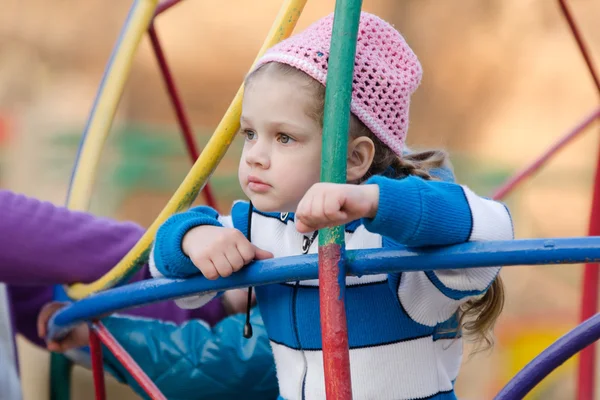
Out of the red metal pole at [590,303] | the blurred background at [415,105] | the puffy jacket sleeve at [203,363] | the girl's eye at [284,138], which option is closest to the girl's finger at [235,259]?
the girl's eye at [284,138]

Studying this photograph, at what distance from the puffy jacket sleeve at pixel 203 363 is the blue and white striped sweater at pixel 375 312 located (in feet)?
0.96

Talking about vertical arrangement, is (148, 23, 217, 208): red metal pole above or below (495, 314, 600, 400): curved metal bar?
above

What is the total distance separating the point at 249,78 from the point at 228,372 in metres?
0.51

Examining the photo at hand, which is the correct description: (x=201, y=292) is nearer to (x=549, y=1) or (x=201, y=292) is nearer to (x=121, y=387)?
(x=121, y=387)

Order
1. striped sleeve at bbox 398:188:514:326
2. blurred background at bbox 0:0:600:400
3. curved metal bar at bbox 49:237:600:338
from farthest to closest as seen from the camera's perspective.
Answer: blurred background at bbox 0:0:600:400
striped sleeve at bbox 398:188:514:326
curved metal bar at bbox 49:237:600:338

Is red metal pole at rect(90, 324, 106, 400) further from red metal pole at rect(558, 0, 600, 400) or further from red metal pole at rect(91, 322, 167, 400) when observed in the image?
red metal pole at rect(558, 0, 600, 400)

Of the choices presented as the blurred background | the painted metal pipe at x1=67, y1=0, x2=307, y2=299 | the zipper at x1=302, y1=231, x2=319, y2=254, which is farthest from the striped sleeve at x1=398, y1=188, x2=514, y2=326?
the blurred background

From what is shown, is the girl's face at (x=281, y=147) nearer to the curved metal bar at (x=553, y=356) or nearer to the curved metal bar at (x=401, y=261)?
the curved metal bar at (x=401, y=261)

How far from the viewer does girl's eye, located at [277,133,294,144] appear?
0.78 m

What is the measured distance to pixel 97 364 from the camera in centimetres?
94

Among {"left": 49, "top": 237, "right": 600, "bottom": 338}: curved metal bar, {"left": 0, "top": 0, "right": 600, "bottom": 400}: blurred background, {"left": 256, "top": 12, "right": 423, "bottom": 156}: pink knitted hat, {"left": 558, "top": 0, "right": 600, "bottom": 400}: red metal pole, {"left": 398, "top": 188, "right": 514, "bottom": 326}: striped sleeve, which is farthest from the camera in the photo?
{"left": 0, "top": 0, "right": 600, "bottom": 400}: blurred background

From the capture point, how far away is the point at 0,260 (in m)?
1.00

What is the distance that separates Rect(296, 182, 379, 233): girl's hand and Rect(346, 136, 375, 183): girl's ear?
18 centimetres

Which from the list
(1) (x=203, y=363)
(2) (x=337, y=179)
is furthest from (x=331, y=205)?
(1) (x=203, y=363)
